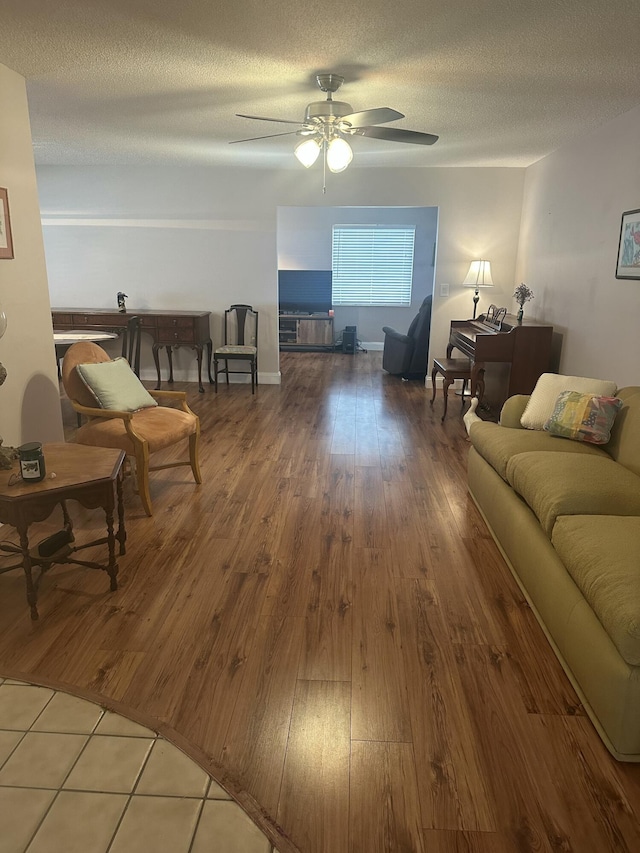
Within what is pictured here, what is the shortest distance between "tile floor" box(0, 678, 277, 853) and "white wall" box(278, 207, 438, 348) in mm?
8369

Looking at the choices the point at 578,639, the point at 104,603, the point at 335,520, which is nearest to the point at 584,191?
the point at 335,520

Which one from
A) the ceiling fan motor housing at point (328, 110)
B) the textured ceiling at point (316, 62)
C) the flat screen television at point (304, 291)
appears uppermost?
the textured ceiling at point (316, 62)

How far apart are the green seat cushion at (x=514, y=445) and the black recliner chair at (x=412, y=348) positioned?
140 inches

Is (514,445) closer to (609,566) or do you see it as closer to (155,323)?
(609,566)

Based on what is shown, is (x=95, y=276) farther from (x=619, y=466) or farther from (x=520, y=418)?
(x=619, y=466)

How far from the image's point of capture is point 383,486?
12.4 feet

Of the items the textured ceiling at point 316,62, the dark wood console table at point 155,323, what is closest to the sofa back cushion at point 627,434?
the textured ceiling at point 316,62

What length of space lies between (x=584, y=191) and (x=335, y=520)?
3.31 metres

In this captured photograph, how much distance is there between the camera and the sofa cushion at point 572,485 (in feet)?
7.66

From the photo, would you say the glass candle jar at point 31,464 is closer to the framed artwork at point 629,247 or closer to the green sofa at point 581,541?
the green sofa at point 581,541

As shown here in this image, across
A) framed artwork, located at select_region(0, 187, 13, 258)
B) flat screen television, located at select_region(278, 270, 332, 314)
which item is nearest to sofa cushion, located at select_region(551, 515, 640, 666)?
framed artwork, located at select_region(0, 187, 13, 258)

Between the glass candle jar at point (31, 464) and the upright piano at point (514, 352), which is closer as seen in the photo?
the glass candle jar at point (31, 464)

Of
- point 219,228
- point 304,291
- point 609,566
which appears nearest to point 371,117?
point 609,566

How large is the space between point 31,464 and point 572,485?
2.24 metres
